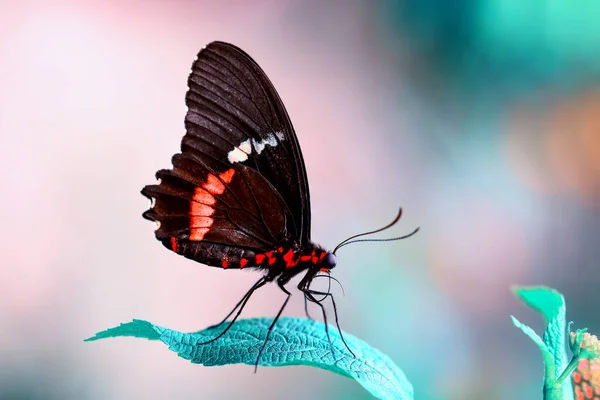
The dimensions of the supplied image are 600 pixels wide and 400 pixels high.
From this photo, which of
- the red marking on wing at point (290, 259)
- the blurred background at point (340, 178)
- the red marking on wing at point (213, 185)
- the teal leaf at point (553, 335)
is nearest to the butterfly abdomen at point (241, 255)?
the red marking on wing at point (290, 259)

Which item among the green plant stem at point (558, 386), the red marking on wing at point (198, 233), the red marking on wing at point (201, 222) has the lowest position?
the green plant stem at point (558, 386)

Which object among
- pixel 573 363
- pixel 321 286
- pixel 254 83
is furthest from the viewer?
pixel 321 286

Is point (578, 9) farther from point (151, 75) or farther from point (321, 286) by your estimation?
point (151, 75)

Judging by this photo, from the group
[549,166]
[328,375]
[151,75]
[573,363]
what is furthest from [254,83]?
[549,166]

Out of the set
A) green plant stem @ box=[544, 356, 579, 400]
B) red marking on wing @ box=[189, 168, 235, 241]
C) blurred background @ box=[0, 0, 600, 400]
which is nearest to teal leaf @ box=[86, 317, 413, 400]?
green plant stem @ box=[544, 356, 579, 400]

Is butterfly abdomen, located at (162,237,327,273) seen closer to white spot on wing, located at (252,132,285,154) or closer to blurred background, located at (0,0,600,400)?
white spot on wing, located at (252,132,285,154)

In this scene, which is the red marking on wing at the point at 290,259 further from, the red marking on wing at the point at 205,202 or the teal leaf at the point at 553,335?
the teal leaf at the point at 553,335
